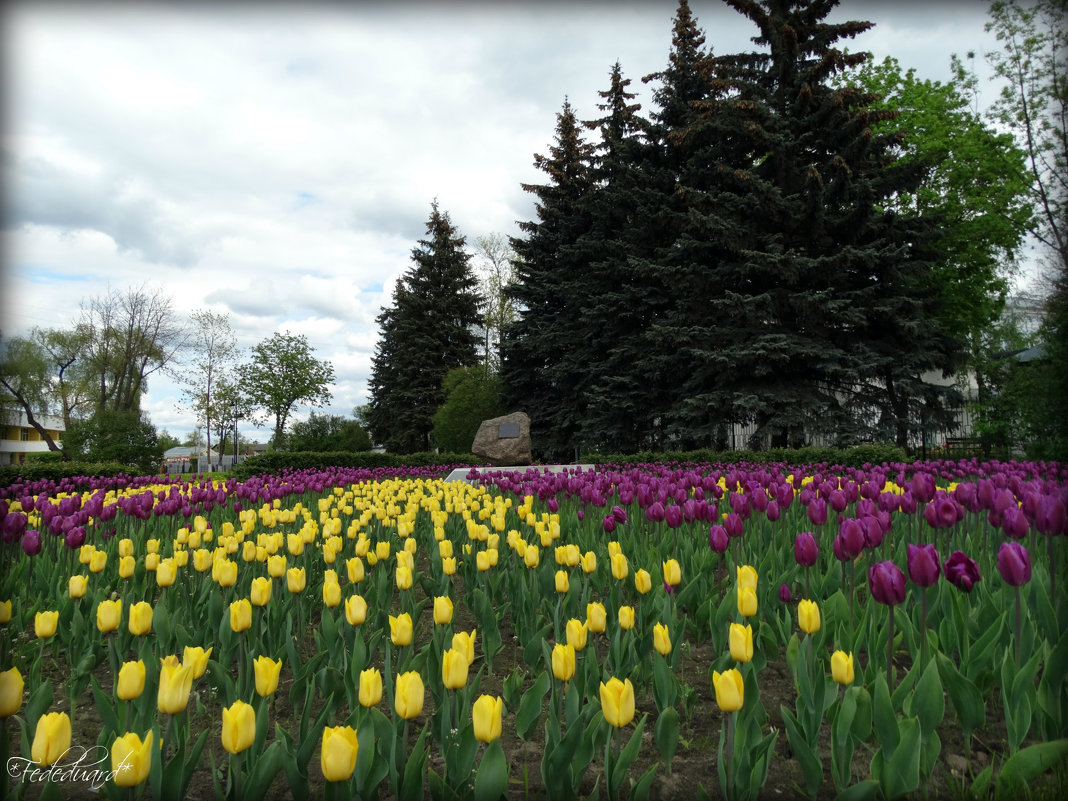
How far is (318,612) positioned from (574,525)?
2.03 meters

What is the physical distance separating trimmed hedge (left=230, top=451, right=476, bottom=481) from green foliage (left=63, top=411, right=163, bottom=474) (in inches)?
210

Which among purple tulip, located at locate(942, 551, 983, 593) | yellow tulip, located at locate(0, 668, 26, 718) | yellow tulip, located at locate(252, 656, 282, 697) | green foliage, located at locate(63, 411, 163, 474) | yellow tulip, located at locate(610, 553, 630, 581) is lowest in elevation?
yellow tulip, located at locate(252, 656, 282, 697)

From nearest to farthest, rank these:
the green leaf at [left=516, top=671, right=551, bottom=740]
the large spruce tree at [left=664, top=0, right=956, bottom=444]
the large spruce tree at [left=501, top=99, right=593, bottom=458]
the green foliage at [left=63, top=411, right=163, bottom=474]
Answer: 1. the green leaf at [left=516, top=671, right=551, bottom=740]
2. the large spruce tree at [left=664, top=0, right=956, bottom=444]
3. the green foliage at [left=63, top=411, right=163, bottom=474]
4. the large spruce tree at [left=501, top=99, right=593, bottom=458]

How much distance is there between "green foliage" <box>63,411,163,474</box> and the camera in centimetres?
2027

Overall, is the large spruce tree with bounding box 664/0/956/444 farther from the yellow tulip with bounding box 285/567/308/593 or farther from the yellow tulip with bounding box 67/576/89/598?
the yellow tulip with bounding box 67/576/89/598

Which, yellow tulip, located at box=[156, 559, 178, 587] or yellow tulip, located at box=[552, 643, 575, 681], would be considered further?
yellow tulip, located at box=[156, 559, 178, 587]

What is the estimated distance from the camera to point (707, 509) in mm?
3982

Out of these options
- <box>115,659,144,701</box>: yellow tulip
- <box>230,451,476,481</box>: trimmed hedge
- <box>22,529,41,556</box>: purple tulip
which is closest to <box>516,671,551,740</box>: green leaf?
<box>115,659,144,701</box>: yellow tulip

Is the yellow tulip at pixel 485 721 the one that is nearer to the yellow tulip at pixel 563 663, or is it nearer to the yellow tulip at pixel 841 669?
the yellow tulip at pixel 563 663

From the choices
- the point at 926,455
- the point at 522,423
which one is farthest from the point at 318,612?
the point at 522,423

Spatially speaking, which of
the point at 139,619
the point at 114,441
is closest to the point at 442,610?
the point at 139,619

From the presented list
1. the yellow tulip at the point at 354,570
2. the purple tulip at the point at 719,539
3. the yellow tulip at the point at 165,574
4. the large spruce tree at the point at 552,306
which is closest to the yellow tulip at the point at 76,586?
the yellow tulip at the point at 165,574

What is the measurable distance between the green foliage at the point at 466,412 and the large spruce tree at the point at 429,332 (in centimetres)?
653

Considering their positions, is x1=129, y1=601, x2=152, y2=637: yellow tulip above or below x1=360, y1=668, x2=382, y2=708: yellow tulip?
above
